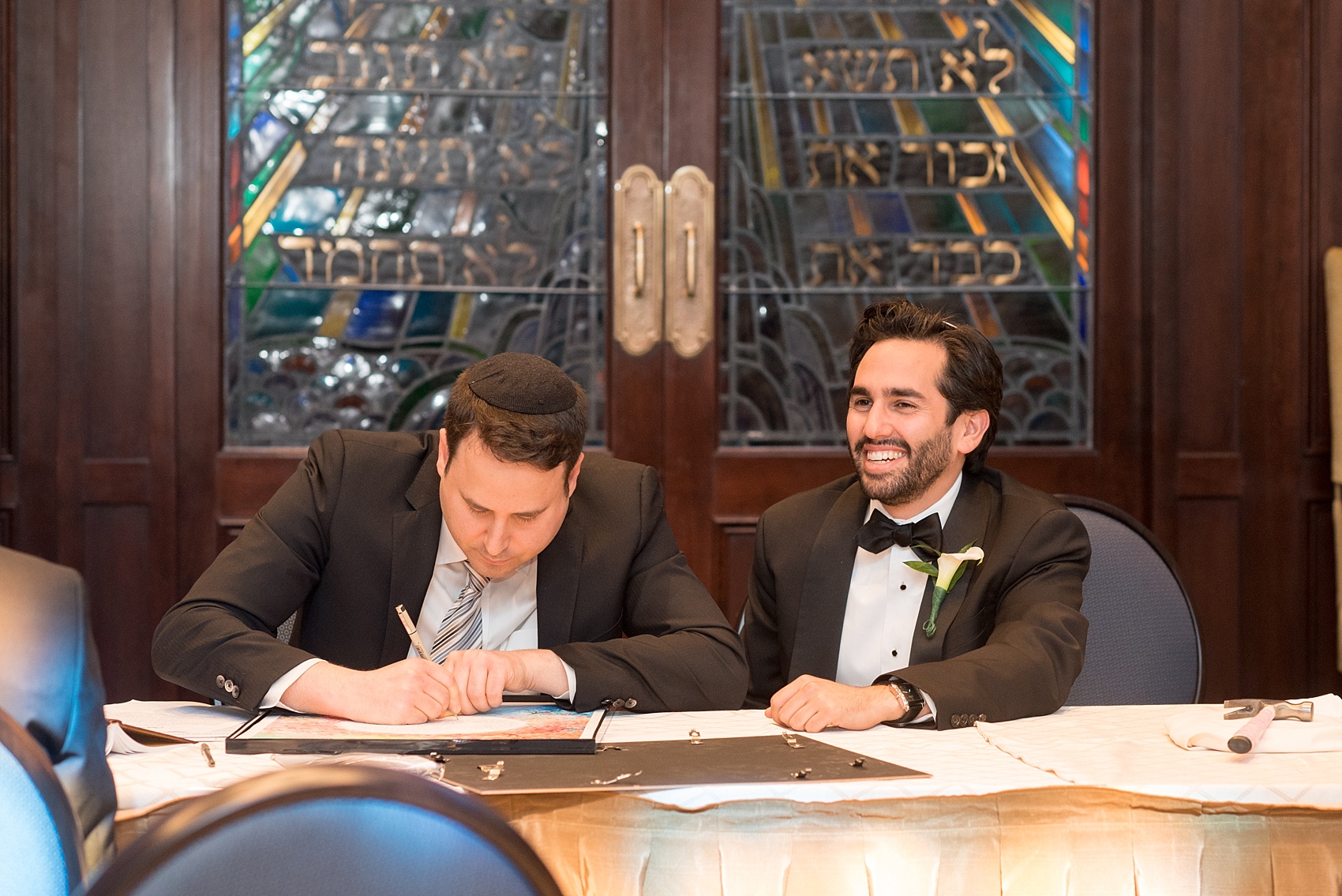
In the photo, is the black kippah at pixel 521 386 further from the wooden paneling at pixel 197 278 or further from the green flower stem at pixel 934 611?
the wooden paneling at pixel 197 278

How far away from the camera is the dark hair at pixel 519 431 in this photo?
6.95ft

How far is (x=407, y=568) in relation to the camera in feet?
7.63

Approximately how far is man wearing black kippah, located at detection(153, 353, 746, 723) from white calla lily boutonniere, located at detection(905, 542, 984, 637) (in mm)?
395

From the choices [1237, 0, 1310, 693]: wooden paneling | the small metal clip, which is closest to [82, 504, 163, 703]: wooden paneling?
the small metal clip

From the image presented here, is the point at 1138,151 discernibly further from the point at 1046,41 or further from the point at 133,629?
the point at 133,629

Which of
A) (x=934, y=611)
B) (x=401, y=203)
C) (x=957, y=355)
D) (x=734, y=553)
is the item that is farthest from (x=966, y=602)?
(x=401, y=203)

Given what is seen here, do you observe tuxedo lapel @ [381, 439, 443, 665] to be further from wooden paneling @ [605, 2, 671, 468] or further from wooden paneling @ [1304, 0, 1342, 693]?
wooden paneling @ [1304, 0, 1342, 693]

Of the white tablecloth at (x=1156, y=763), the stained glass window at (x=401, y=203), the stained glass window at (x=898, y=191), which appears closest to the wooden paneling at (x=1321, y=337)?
the stained glass window at (x=898, y=191)

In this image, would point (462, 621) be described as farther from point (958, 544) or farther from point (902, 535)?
point (958, 544)

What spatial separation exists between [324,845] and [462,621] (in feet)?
5.29

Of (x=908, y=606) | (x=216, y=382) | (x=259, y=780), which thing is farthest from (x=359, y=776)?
(x=216, y=382)

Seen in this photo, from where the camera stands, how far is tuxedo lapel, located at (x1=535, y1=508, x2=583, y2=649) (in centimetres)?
236

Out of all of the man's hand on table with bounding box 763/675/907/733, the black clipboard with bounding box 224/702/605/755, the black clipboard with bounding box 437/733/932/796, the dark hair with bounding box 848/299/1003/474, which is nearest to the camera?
the black clipboard with bounding box 437/733/932/796

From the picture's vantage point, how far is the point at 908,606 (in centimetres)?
254
